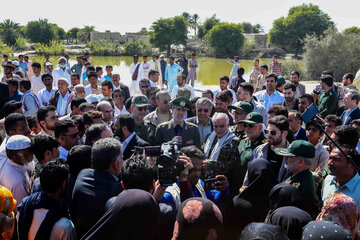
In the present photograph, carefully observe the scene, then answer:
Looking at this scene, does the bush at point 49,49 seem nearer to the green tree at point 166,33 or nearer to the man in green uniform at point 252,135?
the green tree at point 166,33

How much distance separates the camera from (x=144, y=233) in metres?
1.98

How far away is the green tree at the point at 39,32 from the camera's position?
6649 cm

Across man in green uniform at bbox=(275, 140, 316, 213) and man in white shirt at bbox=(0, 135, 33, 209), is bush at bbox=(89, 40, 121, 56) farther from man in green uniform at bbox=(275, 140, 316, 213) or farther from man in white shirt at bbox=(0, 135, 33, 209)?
man in green uniform at bbox=(275, 140, 316, 213)

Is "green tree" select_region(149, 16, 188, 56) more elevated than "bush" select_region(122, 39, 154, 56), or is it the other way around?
"green tree" select_region(149, 16, 188, 56)

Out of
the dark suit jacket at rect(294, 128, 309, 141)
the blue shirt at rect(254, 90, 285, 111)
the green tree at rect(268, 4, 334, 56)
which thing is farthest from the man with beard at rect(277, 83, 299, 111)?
the green tree at rect(268, 4, 334, 56)

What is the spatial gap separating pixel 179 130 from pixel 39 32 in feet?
236

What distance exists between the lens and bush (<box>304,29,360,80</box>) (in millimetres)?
18328

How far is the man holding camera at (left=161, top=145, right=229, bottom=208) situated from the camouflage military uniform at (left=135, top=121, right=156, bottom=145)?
1715mm

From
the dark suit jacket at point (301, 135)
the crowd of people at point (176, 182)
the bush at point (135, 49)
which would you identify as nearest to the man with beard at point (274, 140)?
the crowd of people at point (176, 182)

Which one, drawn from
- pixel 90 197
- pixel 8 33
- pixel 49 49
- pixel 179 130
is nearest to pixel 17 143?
pixel 90 197

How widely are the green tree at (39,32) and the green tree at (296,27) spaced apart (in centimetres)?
4565

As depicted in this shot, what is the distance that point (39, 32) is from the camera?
67.4 metres

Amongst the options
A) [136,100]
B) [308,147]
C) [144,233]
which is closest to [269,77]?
Result: [136,100]

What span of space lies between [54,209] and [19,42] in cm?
5058
